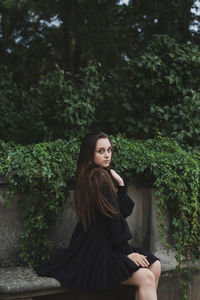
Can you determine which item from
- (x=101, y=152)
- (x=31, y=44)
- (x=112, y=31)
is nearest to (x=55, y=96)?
(x=101, y=152)

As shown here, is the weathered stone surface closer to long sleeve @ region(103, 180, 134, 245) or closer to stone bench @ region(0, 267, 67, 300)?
stone bench @ region(0, 267, 67, 300)

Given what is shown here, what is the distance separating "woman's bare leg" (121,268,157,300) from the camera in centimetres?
299

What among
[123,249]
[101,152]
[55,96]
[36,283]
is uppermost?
[55,96]

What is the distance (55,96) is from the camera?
4.70 meters

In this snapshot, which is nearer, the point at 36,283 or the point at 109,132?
the point at 36,283

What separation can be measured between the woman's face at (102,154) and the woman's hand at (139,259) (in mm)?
725

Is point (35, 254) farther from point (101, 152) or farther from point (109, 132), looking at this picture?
point (109, 132)

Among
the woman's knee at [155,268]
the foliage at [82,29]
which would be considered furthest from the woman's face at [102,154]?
the foliage at [82,29]

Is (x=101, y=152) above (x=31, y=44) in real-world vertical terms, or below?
below

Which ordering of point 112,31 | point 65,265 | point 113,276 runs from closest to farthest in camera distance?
point 113,276, point 65,265, point 112,31

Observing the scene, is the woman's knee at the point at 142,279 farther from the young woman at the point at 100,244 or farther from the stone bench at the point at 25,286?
the stone bench at the point at 25,286

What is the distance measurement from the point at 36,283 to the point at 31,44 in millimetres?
6632

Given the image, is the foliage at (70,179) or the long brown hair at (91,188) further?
the foliage at (70,179)

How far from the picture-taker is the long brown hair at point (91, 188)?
3.09m
